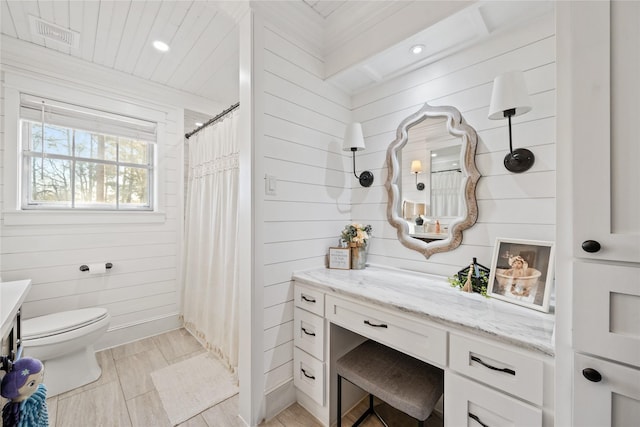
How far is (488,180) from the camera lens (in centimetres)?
138

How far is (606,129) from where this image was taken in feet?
2.10

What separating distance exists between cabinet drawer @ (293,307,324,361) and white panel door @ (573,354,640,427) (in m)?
1.03

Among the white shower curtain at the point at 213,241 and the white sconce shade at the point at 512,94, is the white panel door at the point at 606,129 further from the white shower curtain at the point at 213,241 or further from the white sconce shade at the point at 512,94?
the white shower curtain at the point at 213,241

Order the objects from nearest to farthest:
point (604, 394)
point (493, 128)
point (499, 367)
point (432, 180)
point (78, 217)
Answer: point (604, 394) < point (499, 367) < point (493, 128) < point (432, 180) < point (78, 217)

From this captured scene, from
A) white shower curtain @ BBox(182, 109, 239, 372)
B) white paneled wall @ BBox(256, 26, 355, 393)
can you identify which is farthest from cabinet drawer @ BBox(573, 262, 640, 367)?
white shower curtain @ BBox(182, 109, 239, 372)

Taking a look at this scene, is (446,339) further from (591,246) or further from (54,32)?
(54,32)

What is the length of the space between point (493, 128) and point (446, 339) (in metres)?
1.13

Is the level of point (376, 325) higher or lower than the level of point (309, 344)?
higher

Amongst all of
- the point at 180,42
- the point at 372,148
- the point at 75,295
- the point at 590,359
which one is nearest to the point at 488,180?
the point at 372,148

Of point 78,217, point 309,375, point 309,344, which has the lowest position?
point 309,375

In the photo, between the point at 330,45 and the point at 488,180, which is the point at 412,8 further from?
the point at 488,180

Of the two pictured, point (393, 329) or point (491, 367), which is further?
point (393, 329)

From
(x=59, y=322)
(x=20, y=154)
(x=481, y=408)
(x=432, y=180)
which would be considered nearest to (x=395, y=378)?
(x=481, y=408)

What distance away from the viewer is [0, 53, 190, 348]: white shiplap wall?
77.5 inches
